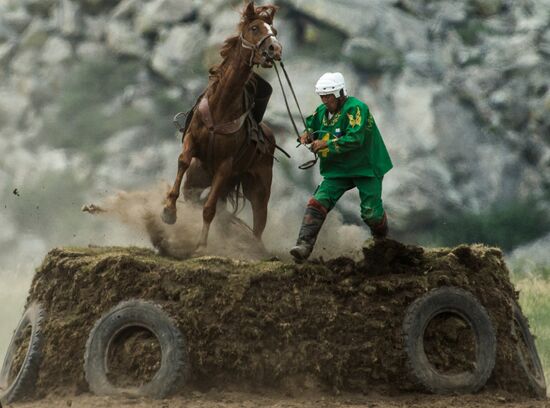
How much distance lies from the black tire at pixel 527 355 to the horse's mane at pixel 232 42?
12.5 feet

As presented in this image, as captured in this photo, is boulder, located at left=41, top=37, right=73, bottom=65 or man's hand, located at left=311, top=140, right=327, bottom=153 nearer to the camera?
man's hand, located at left=311, top=140, right=327, bottom=153

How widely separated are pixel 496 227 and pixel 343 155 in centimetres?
1726

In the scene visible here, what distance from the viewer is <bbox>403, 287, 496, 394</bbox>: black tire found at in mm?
10438

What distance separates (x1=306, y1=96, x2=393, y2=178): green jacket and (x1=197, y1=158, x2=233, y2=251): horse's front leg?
1333 mm

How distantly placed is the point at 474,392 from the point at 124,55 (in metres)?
26.2

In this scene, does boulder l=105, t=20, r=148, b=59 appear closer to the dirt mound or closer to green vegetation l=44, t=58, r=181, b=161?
green vegetation l=44, t=58, r=181, b=161

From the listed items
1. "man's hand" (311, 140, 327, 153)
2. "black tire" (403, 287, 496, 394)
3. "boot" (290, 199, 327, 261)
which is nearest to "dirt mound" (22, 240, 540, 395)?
"black tire" (403, 287, 496, 394)

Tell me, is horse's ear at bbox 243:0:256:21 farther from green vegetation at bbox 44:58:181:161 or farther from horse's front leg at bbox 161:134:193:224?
green vegetation at bbox 44:58:181:161

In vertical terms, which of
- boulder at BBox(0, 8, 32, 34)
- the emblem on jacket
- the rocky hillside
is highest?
boulder at BBox(0, 8, 32, 34)

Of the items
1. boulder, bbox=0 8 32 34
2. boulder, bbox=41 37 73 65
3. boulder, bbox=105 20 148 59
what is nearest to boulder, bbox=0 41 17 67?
boulder, bbox=0 8 32 34

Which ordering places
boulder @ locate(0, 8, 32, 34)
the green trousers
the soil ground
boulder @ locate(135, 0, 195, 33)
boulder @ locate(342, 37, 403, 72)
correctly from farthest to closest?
boulder @ locate(0, 8, 32, 34) < boulder @ locate(135, 0, 195, 33) < boulder @ locate(342, 37, 403, 72) < the green trousers < the soil ground

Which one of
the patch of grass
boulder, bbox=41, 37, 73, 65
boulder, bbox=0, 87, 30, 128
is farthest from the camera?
boulder, bbox=41, 37, 73, 65

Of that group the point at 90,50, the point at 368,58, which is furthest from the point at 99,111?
the point at 368,58

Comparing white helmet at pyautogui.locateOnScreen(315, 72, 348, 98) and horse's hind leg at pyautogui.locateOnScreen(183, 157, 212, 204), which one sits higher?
white helmet at pyautogui.locateOnScreen(315, 72, 348, 98)
